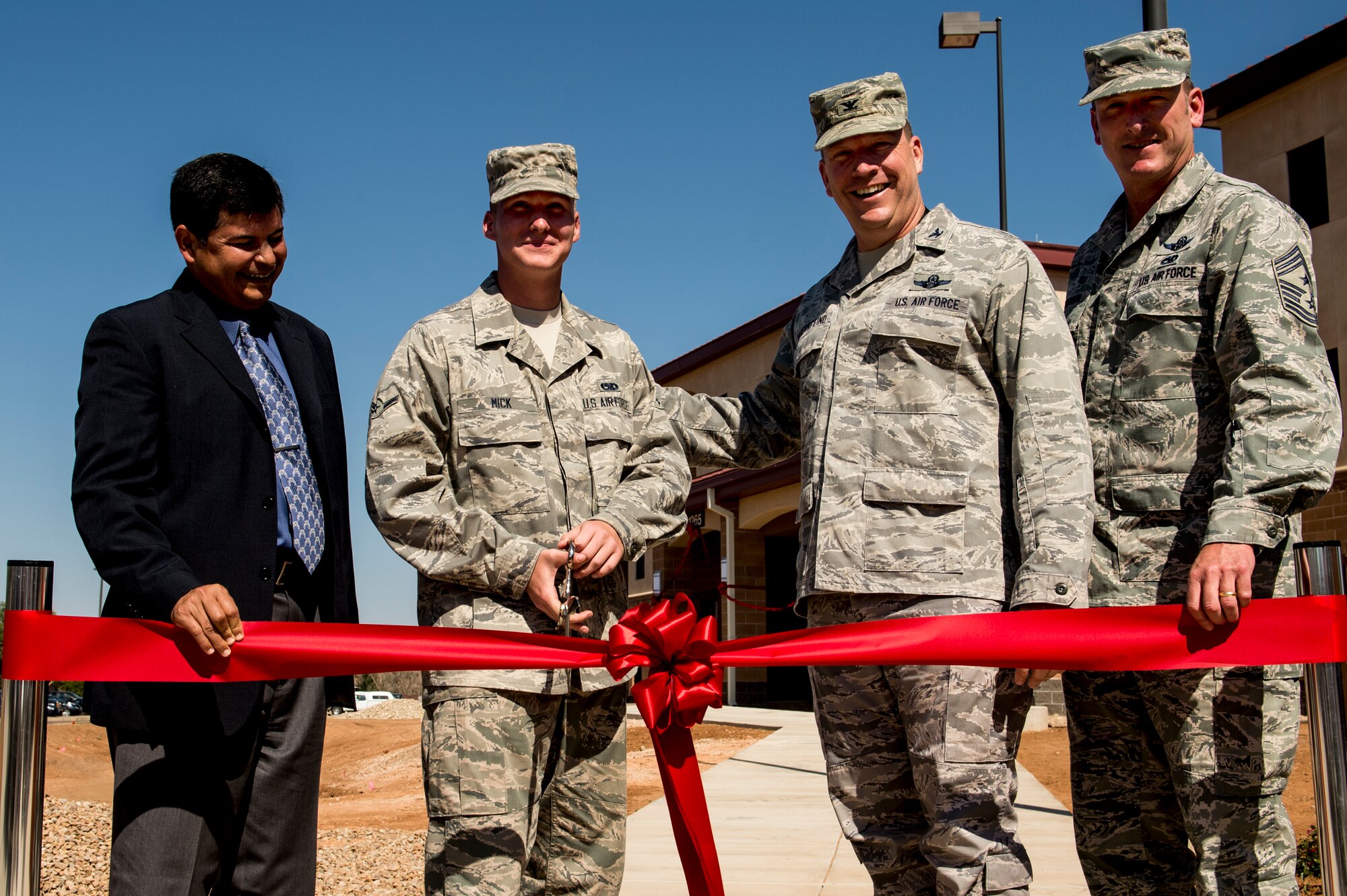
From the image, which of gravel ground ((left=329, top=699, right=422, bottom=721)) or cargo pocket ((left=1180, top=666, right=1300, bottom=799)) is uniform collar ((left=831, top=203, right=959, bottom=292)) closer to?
cargo pocket ((left=1180, top=666, right=1300, bottom=799))

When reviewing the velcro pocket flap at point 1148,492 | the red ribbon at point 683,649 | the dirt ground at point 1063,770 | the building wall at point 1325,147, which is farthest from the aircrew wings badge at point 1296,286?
the building wall at point 1325,147

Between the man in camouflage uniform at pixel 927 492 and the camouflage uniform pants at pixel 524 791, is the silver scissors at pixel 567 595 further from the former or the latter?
the man in camouflage uniform at pixel 927 492

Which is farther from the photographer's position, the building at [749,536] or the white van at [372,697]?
the white van at [372,697]

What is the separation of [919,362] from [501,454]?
118 cm

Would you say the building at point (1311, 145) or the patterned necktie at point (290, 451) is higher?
the building at point (1311, 145)

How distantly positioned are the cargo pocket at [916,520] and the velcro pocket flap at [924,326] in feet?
1.20

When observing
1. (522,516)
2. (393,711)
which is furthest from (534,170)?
(393,711)

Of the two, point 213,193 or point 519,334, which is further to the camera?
point 519,334

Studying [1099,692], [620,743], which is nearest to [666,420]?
[620,743]

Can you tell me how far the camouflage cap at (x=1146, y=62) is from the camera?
3355 millimetres

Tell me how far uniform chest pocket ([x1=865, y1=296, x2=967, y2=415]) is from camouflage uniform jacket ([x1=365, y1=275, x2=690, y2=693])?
2.22 ft

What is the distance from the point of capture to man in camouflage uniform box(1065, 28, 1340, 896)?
297 cm

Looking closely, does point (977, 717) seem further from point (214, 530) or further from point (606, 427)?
point (214, 530)

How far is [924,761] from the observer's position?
2.98m
